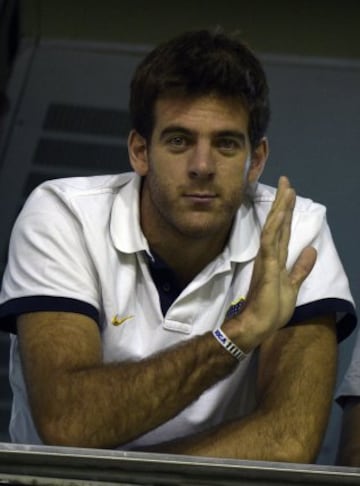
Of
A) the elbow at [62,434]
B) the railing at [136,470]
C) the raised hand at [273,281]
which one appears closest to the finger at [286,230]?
the raised hand at [273,281]

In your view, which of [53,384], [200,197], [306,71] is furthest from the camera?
[306,71]

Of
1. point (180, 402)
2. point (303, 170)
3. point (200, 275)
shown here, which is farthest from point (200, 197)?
point (303, 170)

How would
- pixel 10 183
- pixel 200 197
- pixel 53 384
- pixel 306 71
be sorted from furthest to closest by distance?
1. pixel 306 71
2. pixel 10 183
3. pixel 200 197
4. pixel 53 384

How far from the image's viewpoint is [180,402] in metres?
2.43

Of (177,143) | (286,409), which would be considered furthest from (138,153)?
(286,409)

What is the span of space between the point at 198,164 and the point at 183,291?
0.26 m

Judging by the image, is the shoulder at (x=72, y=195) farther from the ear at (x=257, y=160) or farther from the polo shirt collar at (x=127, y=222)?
the ear at (x=257, y=160)

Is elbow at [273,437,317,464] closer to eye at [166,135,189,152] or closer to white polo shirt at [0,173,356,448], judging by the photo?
white polo shirt at [0,173,356,448]

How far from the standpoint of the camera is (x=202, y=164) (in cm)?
256

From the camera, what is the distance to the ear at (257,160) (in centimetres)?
273

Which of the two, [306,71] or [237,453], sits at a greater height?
[306,71]

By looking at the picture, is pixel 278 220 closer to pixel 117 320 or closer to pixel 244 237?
pixel 244 237

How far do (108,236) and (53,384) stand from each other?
351 mm

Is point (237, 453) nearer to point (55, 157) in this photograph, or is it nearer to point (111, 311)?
point (111, 311)
